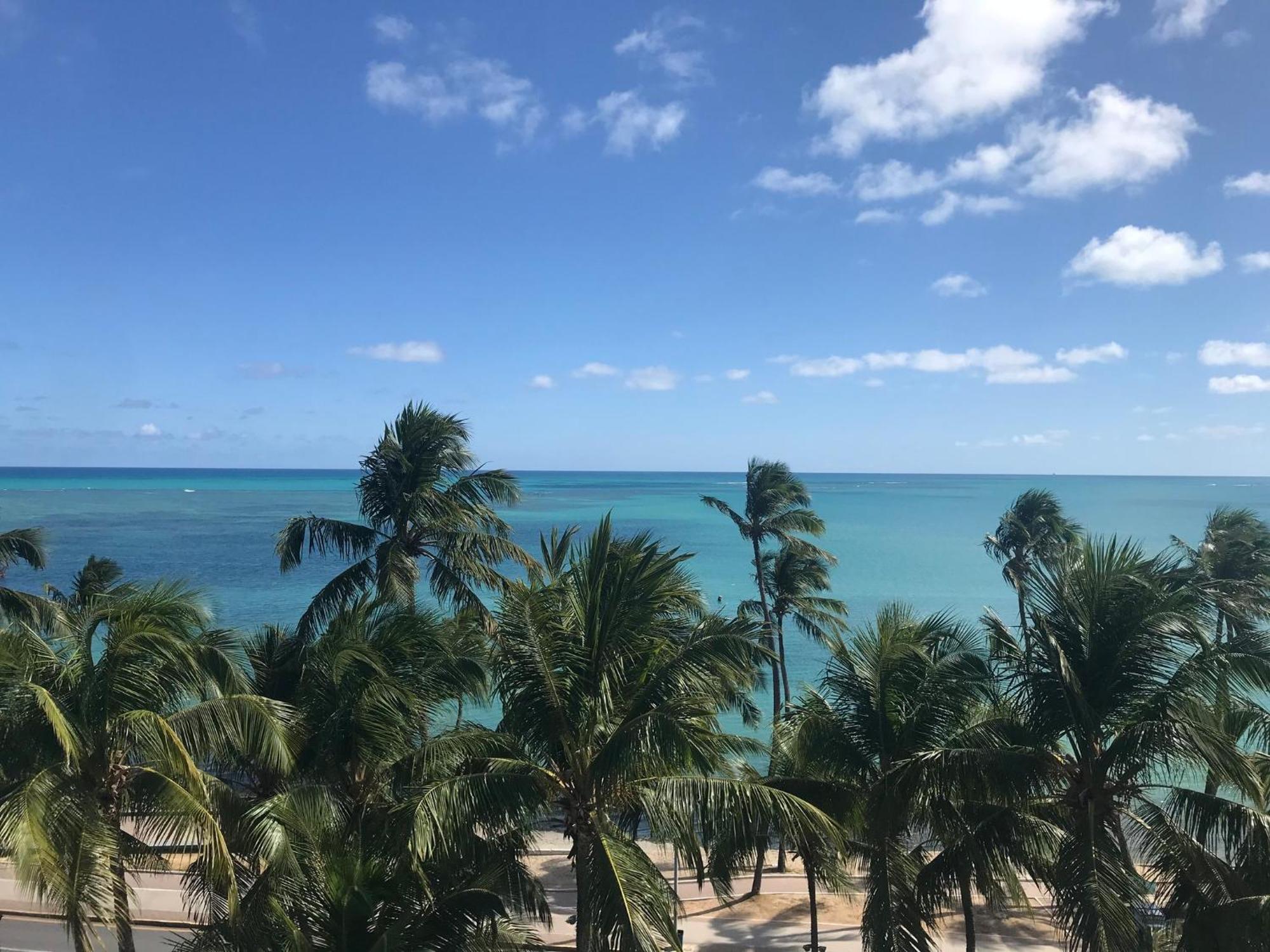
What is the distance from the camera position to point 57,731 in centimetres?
852

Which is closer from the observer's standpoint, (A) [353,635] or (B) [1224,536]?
(A) [353,635]

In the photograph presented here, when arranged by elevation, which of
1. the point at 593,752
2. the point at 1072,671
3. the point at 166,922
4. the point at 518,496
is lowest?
the point at 166,922

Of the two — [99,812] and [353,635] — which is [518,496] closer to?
[353,635]

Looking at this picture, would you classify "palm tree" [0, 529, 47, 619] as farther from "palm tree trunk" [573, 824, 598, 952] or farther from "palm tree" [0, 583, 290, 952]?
"palm tree trunk" [573, 824, 598, 952]

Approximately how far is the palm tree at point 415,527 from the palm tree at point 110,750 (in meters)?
9.04

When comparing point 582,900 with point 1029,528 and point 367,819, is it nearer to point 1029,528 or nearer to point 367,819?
point 367,819

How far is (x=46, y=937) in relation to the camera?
1644cm

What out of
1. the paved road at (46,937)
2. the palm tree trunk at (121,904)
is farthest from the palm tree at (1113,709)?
the paved road at (46,937)

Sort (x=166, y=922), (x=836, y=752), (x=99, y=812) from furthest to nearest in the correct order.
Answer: (x=166, y=922) < (x=836, y=752) < (x=99, y=812)

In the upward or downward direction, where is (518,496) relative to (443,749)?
upward

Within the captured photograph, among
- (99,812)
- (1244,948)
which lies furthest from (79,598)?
(1244,948)

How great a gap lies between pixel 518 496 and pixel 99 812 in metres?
12.7

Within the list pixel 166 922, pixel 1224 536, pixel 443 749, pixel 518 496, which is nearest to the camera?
pixel 443 749

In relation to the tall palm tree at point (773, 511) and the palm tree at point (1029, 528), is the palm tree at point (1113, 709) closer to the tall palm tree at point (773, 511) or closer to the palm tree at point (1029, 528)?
the tall palm tree at point (773, 511)
